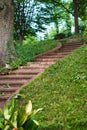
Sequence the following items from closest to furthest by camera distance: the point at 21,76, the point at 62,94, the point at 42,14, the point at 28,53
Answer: the point at 62,94, the point at 21,76, the point at 28,53, the point at 42,14

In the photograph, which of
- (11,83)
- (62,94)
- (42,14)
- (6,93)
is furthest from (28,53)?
(42,14)

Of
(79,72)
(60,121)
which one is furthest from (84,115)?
(79,72)

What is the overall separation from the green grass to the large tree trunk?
2113 mm

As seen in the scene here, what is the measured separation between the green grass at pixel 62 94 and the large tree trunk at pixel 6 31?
2113mm

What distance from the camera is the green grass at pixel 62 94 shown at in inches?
296

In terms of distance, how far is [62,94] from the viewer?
9.23 meters

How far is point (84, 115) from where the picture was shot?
7.64 metres

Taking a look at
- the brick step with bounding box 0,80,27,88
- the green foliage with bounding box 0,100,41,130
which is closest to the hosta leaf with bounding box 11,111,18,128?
the green foliage with bounding box 0,100,41,130

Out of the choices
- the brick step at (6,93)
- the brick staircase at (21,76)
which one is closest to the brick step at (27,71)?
the brick staircase at (21,76)

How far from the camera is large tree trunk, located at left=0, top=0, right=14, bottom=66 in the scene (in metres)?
12.9

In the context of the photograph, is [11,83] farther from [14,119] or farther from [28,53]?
[14,119]

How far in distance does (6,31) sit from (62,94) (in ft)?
16.1

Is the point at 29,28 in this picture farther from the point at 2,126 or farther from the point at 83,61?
the point at 2,126

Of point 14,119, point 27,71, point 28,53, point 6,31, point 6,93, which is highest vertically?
point 6,31
